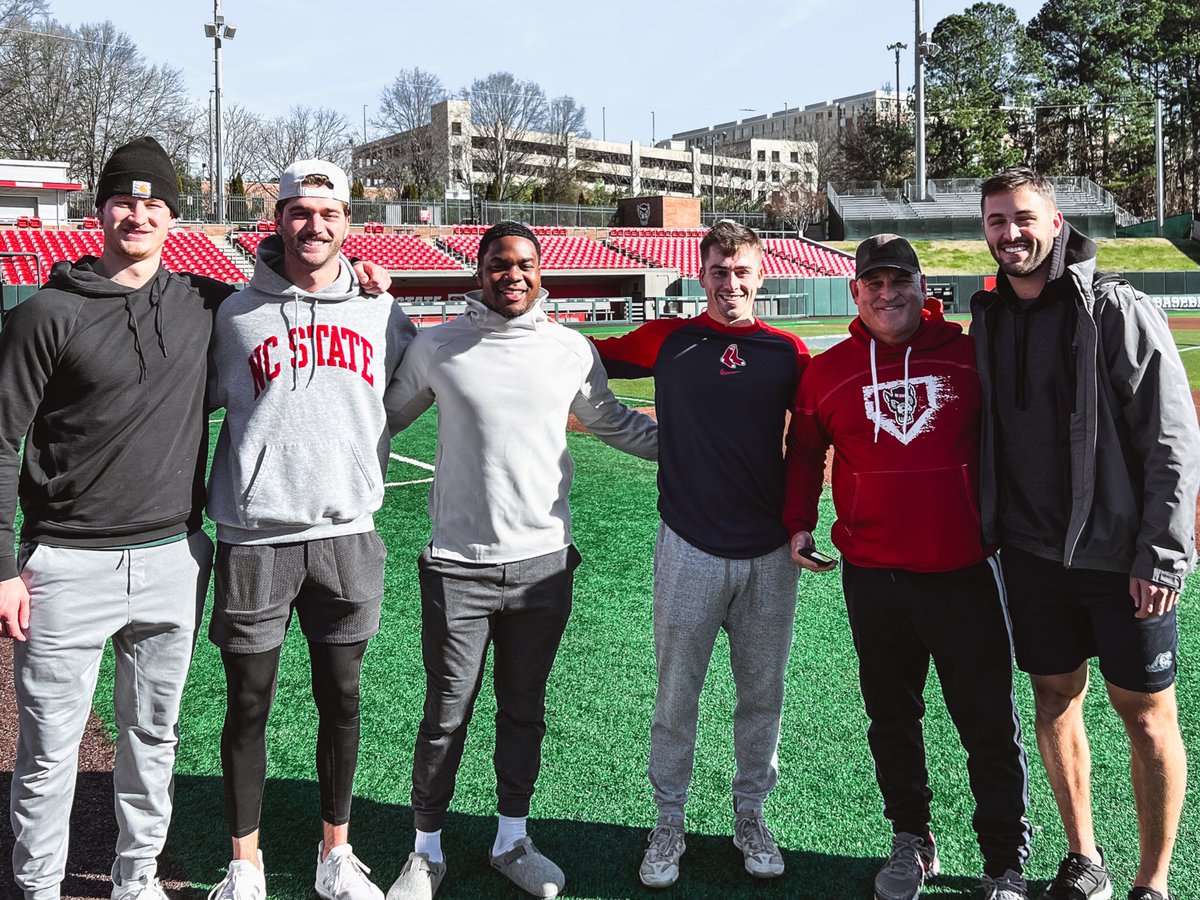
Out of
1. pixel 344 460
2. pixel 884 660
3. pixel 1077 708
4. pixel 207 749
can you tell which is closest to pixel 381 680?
pixel 207 749

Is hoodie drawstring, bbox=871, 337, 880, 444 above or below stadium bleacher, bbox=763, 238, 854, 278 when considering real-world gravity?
below

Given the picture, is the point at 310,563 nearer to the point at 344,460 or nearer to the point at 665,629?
the point at 344,460

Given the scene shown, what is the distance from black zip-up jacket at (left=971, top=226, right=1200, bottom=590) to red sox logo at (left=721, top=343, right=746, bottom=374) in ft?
3.32

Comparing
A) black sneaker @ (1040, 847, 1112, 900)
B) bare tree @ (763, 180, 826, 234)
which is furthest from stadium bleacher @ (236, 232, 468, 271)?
bare tree @ (763, 180, 826, 234)

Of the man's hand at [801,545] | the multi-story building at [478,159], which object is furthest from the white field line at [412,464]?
the multi-story building at [478,159]

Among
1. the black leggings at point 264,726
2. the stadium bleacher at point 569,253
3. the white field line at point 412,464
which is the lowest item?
the black leggings at point 264,726

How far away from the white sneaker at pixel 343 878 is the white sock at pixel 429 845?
0.17 m

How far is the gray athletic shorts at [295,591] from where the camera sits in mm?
3039

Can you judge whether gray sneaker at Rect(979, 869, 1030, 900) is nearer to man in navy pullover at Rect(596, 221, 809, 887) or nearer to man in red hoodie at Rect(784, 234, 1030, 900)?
man in red hoodie at Rect(784, 234, 1030, 900)

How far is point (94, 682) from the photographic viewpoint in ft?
9.77

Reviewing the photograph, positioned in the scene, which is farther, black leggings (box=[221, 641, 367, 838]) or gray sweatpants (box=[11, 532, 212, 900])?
black leggings (box=[221, 641, 367, 838])

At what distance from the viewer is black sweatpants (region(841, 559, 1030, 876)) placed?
10.1ft

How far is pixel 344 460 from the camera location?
3.12 metres

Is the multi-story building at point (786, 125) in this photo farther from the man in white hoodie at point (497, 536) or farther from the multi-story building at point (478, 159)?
the man in white hoodie at point (497, 536)
